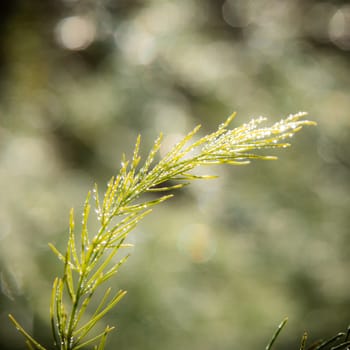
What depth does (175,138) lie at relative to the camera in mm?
2676

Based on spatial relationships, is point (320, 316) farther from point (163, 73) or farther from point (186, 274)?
point (163, 73)

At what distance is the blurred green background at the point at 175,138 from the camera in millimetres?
1878

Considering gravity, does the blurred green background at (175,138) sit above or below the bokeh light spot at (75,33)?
below

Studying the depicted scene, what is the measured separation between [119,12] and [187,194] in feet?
5.65

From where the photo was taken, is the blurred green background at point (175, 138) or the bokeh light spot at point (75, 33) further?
the bokeh light spot at point (75, 33)

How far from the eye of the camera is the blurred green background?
6.16ft

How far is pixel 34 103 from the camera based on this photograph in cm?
286

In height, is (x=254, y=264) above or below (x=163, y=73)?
below

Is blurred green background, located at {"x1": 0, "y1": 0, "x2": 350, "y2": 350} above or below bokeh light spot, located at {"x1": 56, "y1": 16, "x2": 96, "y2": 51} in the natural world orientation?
below

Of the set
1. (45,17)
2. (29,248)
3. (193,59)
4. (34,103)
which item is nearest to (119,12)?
(45,17)

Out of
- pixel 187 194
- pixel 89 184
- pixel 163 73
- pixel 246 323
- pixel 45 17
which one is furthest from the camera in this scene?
pixel 45 17

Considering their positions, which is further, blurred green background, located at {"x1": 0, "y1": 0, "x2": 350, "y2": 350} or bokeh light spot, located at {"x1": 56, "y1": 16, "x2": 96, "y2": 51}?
bokeh light spot, located at {"x1": 56, "y1": 16, "x2": 96, "y2": 51}

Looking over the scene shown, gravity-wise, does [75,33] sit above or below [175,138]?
above

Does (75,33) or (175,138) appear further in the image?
(75,33)
